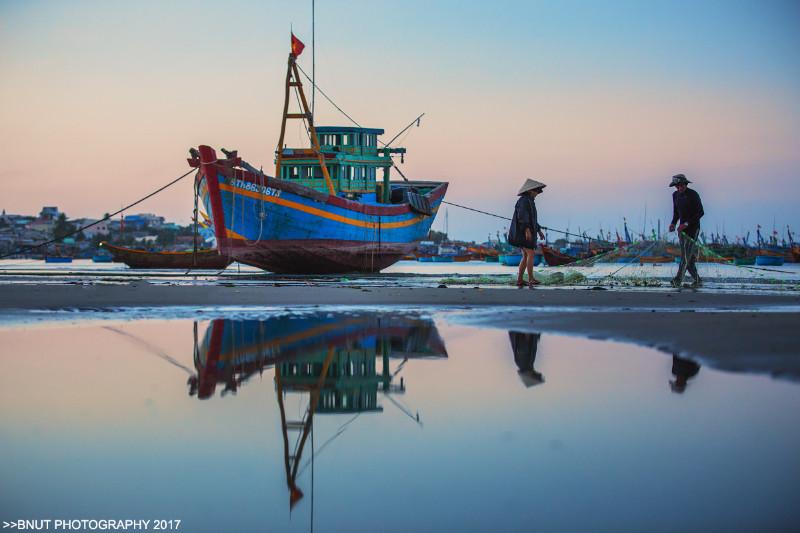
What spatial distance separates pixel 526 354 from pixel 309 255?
67.1ft

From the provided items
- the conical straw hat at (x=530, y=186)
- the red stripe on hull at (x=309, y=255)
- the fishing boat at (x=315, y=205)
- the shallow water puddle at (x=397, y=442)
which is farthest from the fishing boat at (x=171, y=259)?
the shallow water puddle at (x=397, y=442)

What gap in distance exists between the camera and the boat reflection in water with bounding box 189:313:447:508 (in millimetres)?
3755

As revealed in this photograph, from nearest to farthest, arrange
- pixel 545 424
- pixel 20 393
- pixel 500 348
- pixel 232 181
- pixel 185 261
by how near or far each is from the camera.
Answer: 1. pixel 545 424
2. pixel 20 393
3. pixel 500 348
4. pixel 232 181
5. pixel 185 261

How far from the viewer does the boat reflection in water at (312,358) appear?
3.76 meters

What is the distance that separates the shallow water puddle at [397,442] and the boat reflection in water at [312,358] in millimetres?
24

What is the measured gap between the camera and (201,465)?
9.05 feet

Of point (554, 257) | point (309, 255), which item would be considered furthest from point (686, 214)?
point (554, 257)

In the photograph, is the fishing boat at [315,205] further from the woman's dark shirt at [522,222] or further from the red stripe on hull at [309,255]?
the woman's dark shirt at [522,222]

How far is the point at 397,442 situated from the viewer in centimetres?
309

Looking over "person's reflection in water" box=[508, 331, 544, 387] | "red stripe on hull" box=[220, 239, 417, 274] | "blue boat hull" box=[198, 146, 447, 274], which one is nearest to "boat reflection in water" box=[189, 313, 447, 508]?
"person's reflection in water" box=[508, 331, 544, 387]

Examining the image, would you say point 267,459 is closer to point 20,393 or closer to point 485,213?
point 20,393

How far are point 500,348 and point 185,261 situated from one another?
125 ft

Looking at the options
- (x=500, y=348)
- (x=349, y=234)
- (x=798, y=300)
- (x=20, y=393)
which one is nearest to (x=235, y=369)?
(x=20, y=393)

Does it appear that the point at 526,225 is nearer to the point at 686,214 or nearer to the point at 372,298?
the point at 686,214
